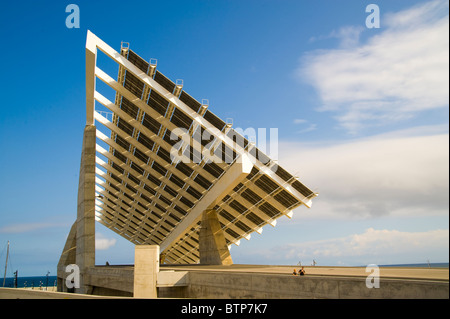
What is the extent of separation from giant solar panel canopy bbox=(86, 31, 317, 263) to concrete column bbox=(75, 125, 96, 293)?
2.04m

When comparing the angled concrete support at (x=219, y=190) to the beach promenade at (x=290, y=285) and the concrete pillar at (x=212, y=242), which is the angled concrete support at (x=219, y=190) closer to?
the concrete pillar at (x=212, y=242)

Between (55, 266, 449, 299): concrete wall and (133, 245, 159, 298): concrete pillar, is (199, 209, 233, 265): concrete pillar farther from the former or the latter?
(133, 245, 159, 298): concrete pillar

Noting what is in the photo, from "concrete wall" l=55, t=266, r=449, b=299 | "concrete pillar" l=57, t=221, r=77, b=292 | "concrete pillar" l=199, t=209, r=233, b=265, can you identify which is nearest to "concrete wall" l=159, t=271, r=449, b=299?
"concrete wall" l=55, t=266, r=449, b=299

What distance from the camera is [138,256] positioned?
19.2 meters

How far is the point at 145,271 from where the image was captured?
62.6 feet

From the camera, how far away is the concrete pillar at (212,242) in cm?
3294

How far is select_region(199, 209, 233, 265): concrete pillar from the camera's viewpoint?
32.9 metres

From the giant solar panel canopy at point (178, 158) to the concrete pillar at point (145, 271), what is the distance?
781 cm

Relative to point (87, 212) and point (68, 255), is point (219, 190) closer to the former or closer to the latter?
point (87, 212)
